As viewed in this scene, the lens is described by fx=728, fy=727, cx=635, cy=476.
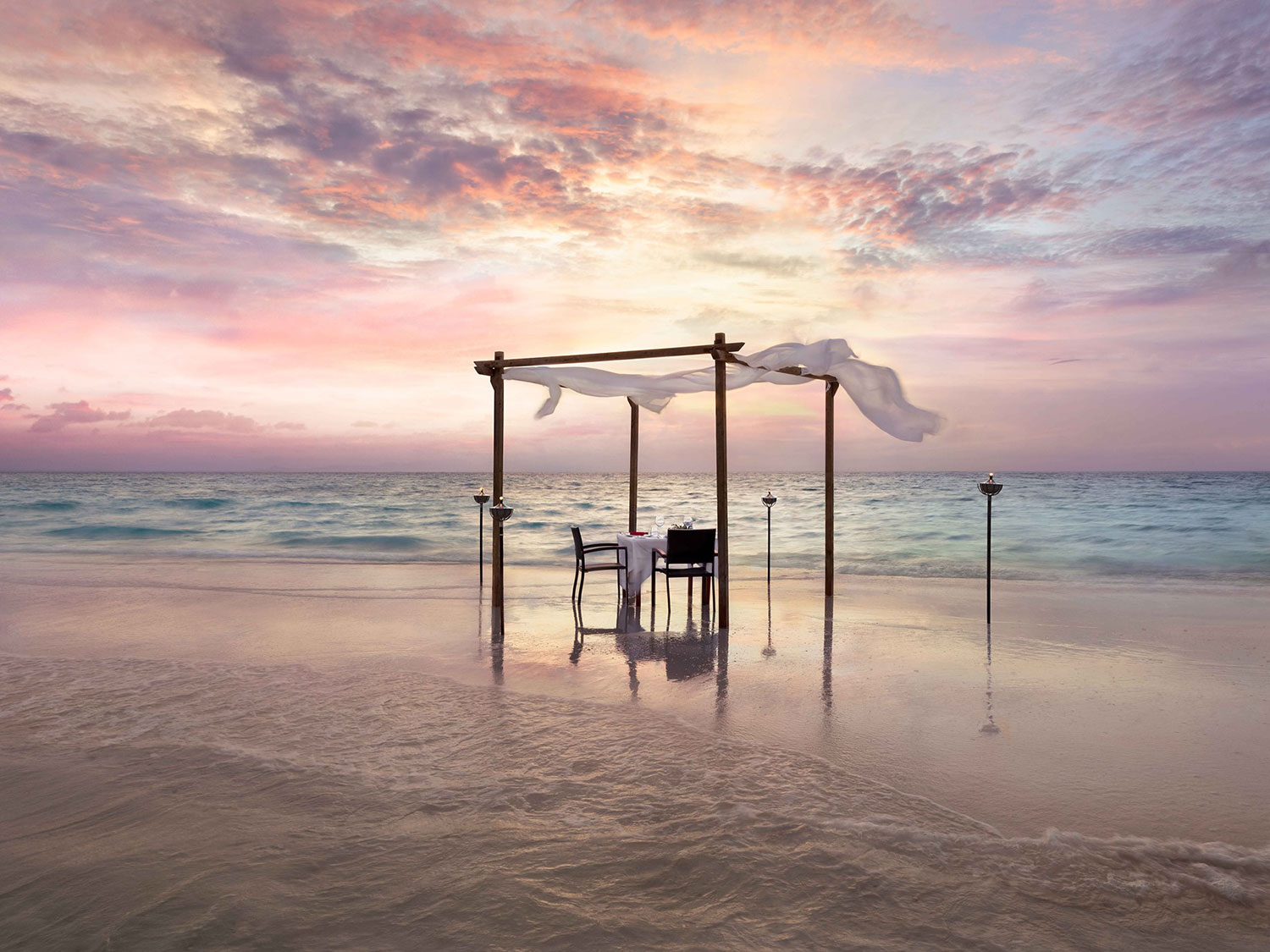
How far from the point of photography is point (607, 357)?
7.26m

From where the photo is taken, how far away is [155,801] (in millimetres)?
3215

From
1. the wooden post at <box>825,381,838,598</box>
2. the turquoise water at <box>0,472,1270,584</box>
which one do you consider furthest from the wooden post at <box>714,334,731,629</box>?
the turquoise water at <box>0,472,1270,584</box>

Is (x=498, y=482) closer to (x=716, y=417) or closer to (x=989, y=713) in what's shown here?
(x=716, y=417)

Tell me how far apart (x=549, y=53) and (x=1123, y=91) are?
23.1ft

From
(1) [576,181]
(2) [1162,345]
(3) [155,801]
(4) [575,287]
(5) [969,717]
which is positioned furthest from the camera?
(2) [1162,345]

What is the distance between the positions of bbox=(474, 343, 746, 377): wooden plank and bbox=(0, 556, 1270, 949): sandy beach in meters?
2.67

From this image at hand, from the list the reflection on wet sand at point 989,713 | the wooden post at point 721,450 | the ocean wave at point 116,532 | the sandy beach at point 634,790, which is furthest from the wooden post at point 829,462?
the ocean wave at point 116,532

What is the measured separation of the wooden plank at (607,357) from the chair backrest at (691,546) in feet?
5.81

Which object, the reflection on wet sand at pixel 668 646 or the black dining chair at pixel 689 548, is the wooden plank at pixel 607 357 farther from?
the reflection on wet sand at pixel 668 646

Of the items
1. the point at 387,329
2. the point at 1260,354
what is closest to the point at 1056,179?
the point at 387,329

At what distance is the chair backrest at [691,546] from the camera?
7.39 meters

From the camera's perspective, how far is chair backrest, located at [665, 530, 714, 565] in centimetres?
739

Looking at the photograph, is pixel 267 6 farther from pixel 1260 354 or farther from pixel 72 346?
pixel 1260 354

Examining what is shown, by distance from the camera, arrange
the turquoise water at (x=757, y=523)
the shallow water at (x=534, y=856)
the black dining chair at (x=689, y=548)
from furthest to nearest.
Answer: the turquoise water at (x=757, y=523), the black dining chair at (x=689, y=548), the shallow water at (x=534, y=856)
